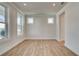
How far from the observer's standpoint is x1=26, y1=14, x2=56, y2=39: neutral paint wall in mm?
11461

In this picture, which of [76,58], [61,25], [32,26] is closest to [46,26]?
[32,26]

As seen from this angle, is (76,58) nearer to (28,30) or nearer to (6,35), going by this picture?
(6,35)

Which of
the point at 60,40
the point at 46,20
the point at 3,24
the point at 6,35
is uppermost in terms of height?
the point at 46,20

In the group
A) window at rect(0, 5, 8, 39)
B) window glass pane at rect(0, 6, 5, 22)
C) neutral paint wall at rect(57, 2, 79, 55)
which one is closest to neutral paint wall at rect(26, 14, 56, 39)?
neutral paint wall at rect(57, 2, 79, 55)

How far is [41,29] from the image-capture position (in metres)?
11.5

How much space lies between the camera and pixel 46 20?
11461 millimetres

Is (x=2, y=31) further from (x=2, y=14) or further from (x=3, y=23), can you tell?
(x=2, y=14)

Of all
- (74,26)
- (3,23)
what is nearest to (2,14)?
(3,23)

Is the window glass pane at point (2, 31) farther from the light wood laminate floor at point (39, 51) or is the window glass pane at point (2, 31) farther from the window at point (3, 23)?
the light wood laminate floor at point (39, 51)

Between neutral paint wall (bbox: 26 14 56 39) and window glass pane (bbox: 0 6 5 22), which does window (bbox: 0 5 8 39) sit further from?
neutral paint wall (bbox: 26 14 56 39)

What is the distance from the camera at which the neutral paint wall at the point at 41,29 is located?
11461 millimetres

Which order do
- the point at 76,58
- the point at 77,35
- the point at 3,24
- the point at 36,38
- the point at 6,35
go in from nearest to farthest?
the point at 76,58, the point at 77,35, the point at 3,24, the point at 6,35, the point at 36,38

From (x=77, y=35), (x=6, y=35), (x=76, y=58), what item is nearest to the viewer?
(x=76, y=58)

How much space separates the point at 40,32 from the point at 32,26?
103 centimetres
